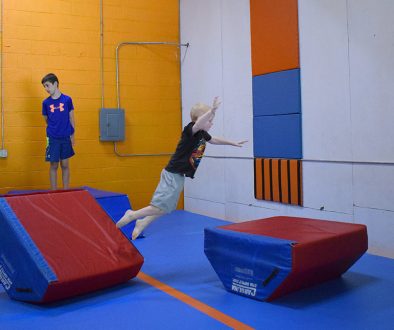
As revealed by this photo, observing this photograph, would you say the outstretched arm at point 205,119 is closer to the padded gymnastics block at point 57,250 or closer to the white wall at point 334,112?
the padded gymnastics block at point 57,250

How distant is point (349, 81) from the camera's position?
4352 mm

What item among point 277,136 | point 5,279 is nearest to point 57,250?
point 5,279

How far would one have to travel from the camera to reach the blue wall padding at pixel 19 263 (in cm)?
288

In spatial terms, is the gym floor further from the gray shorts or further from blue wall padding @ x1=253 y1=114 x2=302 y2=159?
blue wall padding @ x1=253 y1=114 x2=302 y2=159

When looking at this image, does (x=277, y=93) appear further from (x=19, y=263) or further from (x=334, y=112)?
(x=19, y=263)

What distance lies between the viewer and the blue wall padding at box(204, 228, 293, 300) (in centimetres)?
284

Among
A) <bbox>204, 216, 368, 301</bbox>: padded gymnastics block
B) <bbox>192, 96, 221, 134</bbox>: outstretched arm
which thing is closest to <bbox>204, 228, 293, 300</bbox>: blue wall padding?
<bbox>204, 216, 368, 301</bbox>: padded gymnastics block

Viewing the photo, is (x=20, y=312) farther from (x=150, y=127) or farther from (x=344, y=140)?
(x=150, y=127)

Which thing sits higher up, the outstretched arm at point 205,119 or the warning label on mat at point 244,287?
the outstretched arm at point 205,119

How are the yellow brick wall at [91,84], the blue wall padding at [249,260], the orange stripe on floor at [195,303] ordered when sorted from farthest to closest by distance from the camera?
the yellow brick wall at [91,84], the blue wall padding at [249,260], the orange stripe on floor at [195,303]

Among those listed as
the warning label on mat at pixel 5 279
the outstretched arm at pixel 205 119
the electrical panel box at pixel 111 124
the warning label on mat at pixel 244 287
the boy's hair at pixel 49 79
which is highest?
the boy's hair at pixel 49 79

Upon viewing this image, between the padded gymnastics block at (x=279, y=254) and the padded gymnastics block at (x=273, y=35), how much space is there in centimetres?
220

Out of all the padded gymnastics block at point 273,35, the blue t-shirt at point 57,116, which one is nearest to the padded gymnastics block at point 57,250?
the blue t-shirt at point 57,116

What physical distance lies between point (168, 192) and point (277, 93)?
216cm
